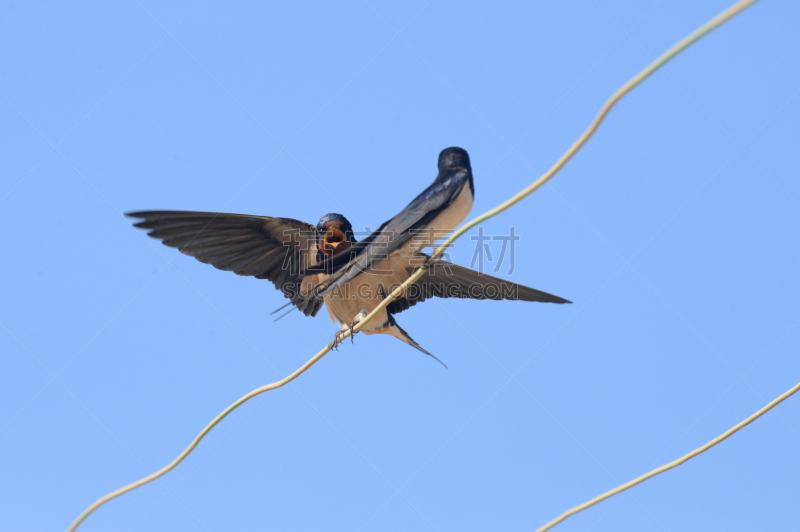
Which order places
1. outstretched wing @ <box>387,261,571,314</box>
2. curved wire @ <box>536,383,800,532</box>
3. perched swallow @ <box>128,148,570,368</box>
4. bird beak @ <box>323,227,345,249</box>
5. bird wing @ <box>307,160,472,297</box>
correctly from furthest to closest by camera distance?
outstretched wing @ <box>387,261,571,314</box> → bird beak @ <box>323,227,345,249</box> → perched swallow @ <box>128,148,570,368</box> → bird wing @ <box>307,160,472,297</box> → curved wire @ <box>536,383,800,532</box>

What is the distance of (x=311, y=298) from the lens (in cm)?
504

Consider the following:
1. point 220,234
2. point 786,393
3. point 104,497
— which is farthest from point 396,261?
point 786,393

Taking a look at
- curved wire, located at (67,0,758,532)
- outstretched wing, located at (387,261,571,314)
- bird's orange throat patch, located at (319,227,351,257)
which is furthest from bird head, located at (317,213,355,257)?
curved wire, located at (67,0,758,532)

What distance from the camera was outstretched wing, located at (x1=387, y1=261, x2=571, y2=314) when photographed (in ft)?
17.0

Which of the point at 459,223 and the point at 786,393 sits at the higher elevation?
the point at 459,223

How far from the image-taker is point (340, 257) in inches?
167

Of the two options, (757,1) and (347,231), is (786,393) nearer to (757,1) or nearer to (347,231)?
(757,1)

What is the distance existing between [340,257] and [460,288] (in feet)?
4.58

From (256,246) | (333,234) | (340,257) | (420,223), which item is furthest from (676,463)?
(256,246)

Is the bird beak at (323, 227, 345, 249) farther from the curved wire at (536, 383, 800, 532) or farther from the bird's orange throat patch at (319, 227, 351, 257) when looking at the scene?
the curved wire at (536, 383, 800, 532)

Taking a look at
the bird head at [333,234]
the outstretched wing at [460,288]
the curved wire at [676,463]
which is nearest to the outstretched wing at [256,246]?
Answer: the bird head at [333,234]

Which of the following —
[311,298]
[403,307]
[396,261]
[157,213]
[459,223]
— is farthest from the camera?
[403,307]

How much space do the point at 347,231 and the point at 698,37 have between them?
360 centimetres

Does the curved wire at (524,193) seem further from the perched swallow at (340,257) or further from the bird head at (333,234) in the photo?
the bird head at (333,234)
